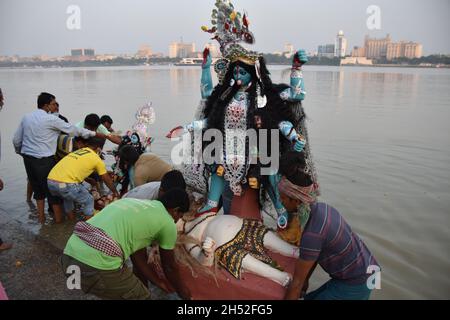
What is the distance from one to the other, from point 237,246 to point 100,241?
1.15 metres

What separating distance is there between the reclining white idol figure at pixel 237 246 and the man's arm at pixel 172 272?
11.5 inches

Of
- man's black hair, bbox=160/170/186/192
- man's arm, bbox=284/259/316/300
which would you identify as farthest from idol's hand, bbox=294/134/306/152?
man's arm, bbox=284/259/316/300

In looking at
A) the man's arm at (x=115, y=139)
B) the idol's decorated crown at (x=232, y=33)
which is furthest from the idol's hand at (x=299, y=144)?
the man's arm at (x=115, y=139)

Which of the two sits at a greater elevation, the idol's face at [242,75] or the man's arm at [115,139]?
the idol's face at [242,75]

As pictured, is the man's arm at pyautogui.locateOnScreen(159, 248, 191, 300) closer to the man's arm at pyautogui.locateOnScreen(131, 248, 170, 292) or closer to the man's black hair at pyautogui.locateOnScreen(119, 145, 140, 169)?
the man's arm at pyautogui.locateOnScreen(131, 248, 170, 292)

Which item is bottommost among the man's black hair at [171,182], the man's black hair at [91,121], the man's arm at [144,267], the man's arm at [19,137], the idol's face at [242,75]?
the man's arm at [144,267]

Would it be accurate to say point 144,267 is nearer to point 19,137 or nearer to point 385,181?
point 19,137

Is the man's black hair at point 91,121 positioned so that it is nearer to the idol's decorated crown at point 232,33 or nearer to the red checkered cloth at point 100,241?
the idol's decorated crown at point 232,33

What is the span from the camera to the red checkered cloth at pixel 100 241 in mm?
2605

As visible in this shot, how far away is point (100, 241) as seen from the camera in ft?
8.55

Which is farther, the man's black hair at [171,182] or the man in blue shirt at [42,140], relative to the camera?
the man in blue shirt at [42,140]

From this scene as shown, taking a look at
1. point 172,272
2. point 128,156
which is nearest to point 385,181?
point 128,156

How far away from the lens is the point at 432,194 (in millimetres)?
6227
